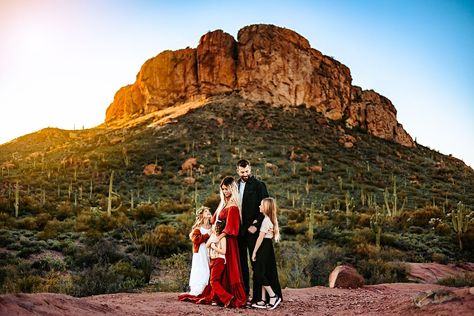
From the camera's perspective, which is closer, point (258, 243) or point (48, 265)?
point (258, 243)

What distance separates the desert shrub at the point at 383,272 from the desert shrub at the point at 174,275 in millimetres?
4495

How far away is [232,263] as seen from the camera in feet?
22.2

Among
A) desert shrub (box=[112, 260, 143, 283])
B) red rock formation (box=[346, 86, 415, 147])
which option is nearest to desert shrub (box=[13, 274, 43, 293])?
desert shrub (box=[112, 260, 143, 283])

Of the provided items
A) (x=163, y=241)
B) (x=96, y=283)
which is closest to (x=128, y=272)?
(x=96, y=283)

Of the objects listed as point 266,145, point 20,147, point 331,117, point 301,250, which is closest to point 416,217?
point 301,250

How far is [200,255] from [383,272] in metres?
6.29

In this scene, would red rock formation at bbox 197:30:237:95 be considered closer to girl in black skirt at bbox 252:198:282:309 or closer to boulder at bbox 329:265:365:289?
boulder at bbox 329:265:365:289

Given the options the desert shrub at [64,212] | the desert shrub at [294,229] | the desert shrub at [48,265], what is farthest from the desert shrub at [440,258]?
the desert shrub at [64,212]

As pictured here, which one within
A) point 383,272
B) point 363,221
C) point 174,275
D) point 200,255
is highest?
point 363,221

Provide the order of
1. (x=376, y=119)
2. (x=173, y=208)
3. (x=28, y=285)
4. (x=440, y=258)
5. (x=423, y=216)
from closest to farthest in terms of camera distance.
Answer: (x=28, y=285) < (x=440, y=258) < (x=423, y=216) < (x=173, y=208) < (x=376, y=119)

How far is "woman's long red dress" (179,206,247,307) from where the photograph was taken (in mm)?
6711

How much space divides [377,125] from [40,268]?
45.8 m

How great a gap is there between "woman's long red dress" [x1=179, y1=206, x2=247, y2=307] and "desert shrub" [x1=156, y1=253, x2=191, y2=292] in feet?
8.11

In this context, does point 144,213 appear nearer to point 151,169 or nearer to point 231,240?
point 151,169
